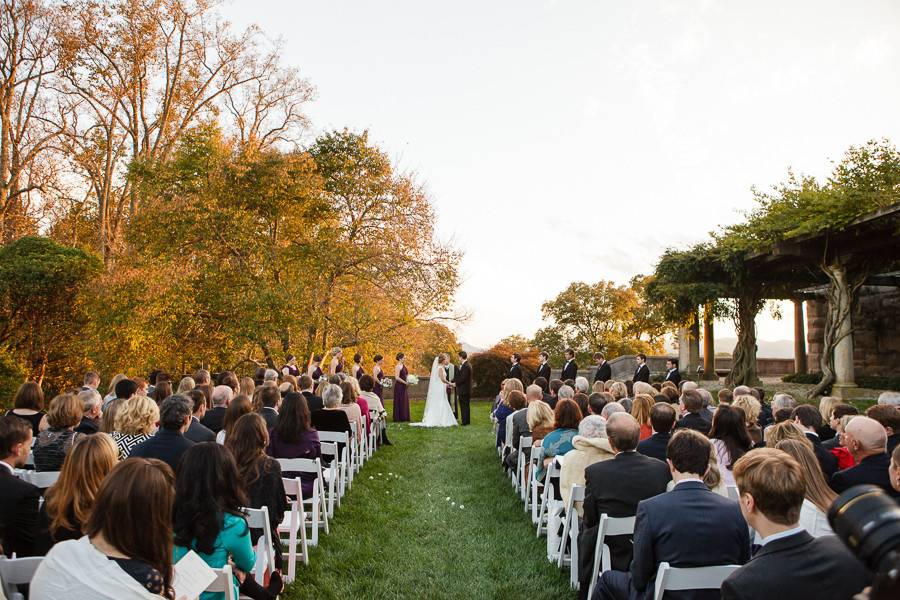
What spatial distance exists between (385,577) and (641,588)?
2.63 meters

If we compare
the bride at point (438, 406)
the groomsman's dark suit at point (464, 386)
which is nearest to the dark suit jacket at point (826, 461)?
the groomsman's dark suit at point (464, 386)

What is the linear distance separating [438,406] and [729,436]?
1096 cm

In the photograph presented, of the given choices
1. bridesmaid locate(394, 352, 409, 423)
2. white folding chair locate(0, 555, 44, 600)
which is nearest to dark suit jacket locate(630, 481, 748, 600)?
white folding chair locate(0, 555, 44, 600)

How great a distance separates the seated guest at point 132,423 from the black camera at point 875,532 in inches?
199

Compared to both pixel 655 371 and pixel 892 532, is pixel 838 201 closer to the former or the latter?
pixel 655 371

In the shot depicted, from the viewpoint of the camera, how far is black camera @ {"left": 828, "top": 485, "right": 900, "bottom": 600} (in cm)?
97

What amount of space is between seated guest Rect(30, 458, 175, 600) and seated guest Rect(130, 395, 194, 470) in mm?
2249

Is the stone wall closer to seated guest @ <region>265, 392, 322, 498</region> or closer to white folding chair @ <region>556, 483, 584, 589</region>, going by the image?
white folding chair @ <region>556, 483, 584, 589</region>

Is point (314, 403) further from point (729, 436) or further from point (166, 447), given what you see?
point (729, 436)

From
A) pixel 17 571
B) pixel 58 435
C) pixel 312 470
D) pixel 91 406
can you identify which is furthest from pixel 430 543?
pixel 17 571

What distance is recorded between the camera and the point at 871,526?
3.41 ft

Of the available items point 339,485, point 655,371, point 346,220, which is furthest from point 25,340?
point 655,371

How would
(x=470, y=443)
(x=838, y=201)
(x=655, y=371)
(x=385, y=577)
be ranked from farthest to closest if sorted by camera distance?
(x=655, y=371) < (x=838, y=201) < (x=470, y=443) < (x=385, y=577)

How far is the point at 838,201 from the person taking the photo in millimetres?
15188
